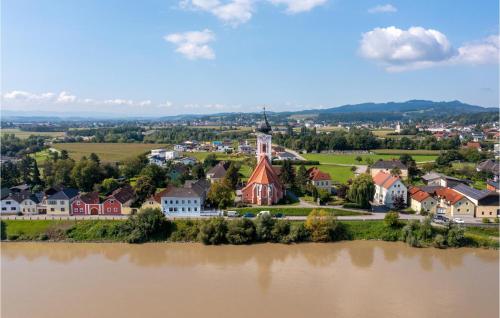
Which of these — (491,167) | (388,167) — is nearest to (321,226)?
(388,167)

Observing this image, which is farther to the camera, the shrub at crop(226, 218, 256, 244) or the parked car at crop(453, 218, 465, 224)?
the parked car at crop(453, 218, 465, 224)

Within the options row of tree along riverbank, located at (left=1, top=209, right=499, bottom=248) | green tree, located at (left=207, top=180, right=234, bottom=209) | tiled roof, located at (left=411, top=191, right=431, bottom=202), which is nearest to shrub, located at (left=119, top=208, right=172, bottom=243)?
row of tree along riverbank, located at (left=1, top=209, right=499, bottom=248)

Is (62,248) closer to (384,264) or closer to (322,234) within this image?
(322,234)

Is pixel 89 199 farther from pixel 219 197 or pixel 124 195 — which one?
pixel 219 197

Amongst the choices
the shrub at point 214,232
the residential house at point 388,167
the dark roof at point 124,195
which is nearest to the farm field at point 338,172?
the residential house at point 388,167

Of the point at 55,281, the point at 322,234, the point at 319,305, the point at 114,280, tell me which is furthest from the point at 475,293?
the point at 55,281

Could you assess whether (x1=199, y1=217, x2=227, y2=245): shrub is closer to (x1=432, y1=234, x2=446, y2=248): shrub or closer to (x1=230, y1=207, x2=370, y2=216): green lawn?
(x1=230, y1=207, x2=370, y2=216): green lawn
